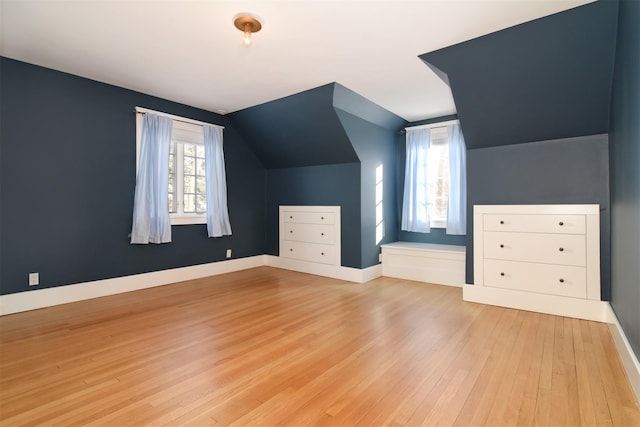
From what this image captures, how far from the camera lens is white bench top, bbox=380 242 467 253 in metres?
4.14

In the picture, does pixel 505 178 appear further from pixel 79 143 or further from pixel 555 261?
pixel 79 143

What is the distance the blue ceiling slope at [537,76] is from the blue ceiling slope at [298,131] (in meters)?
1.39

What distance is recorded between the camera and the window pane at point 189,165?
14.2 feet

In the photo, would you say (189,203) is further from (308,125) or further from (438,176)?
(438,176)

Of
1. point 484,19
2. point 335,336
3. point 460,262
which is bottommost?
point 335,336

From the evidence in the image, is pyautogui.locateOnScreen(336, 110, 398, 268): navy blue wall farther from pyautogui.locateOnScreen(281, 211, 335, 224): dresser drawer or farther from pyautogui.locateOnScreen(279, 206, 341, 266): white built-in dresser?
pyautogui.locateOnScreen(281, 211, 335, 224): dresser drawer

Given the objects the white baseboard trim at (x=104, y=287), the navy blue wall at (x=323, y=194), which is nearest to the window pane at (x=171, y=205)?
the white baseboard trim at (x=104, y=287)

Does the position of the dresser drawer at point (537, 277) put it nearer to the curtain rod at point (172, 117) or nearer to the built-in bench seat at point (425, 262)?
the built-in bench seat at point (425, 262)

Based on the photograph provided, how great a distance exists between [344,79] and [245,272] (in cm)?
318

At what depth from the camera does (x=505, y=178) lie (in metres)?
3.28

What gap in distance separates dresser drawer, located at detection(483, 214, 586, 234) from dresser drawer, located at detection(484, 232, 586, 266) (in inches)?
2.0

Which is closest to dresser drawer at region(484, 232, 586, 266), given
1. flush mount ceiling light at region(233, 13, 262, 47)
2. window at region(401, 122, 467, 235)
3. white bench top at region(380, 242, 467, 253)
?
white bench top at region(380, 242, 467, 253)

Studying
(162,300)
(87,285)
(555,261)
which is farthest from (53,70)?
(555,261)

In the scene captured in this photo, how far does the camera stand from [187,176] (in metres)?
4.36
